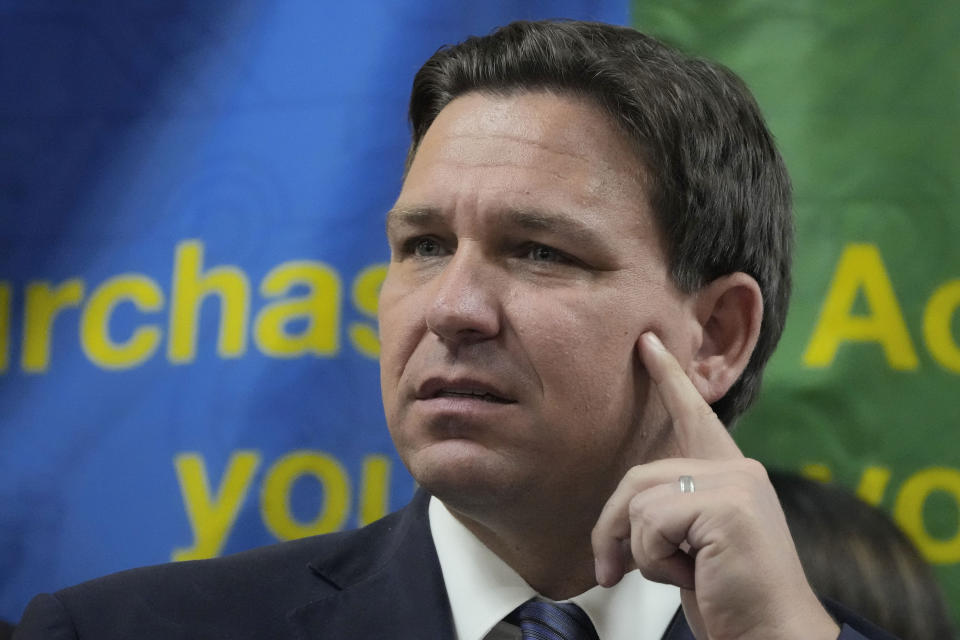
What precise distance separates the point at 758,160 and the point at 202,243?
1.31 m

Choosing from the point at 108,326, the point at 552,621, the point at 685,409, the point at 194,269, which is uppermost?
the point at 194,269

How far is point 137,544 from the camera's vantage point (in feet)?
9.37

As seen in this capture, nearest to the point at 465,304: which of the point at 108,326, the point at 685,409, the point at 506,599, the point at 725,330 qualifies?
the point at 685,409

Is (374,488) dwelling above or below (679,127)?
below

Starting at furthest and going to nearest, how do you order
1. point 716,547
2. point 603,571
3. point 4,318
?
point 4,318 < point 603,571 < point 716,547

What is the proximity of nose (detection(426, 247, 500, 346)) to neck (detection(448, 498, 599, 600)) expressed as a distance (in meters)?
0.36

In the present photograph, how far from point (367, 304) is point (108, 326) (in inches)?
Result: 24.4

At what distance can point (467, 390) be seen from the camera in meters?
2.08

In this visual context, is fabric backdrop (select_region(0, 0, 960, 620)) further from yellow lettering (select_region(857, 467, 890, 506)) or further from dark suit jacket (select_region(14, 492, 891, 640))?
dark suit jacket (select_region(14, 492, 891, 640))

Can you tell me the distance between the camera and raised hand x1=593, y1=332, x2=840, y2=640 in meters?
1.95

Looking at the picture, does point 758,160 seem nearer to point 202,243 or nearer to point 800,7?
point 800,7

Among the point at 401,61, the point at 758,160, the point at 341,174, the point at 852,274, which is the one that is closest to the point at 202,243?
the point at 341,174

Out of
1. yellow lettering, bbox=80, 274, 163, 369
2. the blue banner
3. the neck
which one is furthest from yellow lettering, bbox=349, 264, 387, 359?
the neck

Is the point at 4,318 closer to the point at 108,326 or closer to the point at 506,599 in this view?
A: the point at 108,326
